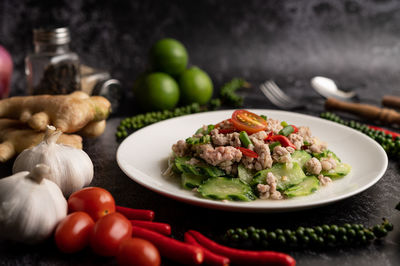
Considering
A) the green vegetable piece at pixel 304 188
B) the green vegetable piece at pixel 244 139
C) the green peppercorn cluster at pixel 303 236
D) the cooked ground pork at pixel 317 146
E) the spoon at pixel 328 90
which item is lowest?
the spoon at pixel 328 90

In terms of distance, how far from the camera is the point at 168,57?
463cm

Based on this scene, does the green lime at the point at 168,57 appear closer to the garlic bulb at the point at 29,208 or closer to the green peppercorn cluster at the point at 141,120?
the green peppercorn cluster at the point at 141,120

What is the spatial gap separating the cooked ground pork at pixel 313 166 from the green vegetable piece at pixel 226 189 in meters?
0.45

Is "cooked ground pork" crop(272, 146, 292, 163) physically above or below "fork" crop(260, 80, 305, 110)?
above

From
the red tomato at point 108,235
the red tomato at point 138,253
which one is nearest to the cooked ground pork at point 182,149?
the red tomato at point 108,235

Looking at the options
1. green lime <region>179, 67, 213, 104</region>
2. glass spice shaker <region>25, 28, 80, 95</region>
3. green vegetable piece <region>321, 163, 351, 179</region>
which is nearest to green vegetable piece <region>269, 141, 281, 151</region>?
green vegetable piece <region>321, 163, 351, 179</region>

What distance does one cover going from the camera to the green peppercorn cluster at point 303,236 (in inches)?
A: 88.4

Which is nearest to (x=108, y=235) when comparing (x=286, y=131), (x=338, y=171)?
(x=286, y=131)

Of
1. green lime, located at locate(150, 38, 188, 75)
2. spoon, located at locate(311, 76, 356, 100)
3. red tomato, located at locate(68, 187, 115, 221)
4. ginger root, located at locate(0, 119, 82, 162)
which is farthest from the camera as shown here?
spoon, located at locate(311, 76, 356, 100)

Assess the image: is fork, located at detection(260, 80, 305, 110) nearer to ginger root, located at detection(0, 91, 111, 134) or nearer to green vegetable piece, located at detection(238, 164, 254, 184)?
ginger root, located at detection(0, 91, 111, 134)

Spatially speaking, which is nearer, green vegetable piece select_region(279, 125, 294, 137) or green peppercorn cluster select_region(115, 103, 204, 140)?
green vegetable piece select_region(279, 125, 294, 137)

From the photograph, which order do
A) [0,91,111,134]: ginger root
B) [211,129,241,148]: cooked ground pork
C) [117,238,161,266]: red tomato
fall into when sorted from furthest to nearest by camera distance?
[0,91,111,134]: ginger root < [211,129,241,148]: cooked ground pork < [117,238,161,266]: red tomato

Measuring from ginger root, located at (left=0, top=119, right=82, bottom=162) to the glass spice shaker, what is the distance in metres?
0.87

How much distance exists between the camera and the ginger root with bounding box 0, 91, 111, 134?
3.35 meters
